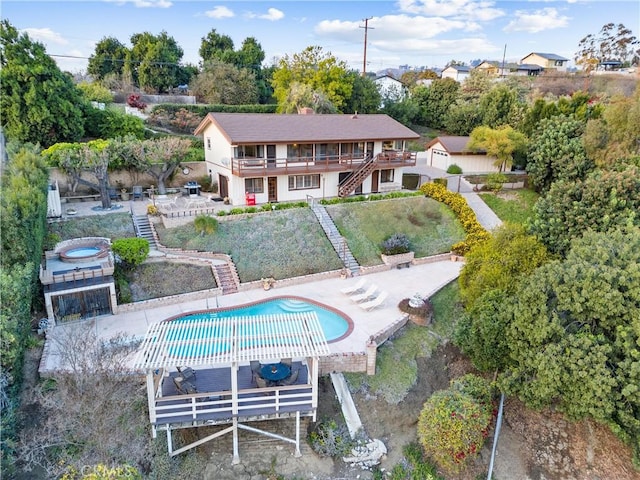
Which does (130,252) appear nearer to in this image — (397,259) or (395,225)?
(397,259)

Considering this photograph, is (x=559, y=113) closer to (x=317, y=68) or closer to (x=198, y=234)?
(x=317, y=68)

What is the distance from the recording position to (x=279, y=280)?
824 inches

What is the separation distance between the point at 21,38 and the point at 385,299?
92.9 ft

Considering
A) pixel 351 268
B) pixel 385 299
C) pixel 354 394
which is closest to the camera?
pixel 354 394

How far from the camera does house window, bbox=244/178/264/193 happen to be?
Result: 1073 inches

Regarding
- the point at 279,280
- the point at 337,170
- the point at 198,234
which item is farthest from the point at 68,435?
the point at 337,170

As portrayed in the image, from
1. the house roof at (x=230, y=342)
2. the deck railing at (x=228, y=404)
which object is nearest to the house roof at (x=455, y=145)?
the house roof at (x=230, y=342)

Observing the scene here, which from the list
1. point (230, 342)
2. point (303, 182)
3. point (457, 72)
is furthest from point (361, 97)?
point (457, 72)

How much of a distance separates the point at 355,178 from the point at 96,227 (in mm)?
16484

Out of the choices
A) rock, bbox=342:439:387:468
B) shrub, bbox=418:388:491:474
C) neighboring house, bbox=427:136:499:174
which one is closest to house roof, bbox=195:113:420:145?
neighboring house, bbox=427:136:499:174

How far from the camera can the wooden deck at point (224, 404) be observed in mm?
11664

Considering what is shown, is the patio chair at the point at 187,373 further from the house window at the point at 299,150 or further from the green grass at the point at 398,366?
the house window at the point at 299,150

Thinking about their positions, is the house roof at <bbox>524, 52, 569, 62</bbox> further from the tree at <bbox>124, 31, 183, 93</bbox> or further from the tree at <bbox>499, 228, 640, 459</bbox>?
the tree at <bbox>499, 228, 640, 459</bbox>

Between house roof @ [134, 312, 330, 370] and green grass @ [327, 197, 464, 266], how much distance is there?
10992 millimetres
